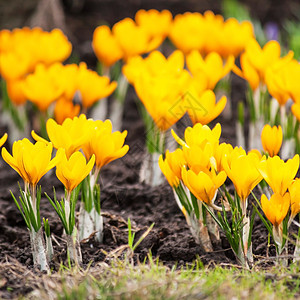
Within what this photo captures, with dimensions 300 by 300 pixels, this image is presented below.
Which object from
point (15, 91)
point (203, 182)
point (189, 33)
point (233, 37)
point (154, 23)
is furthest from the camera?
point (154, 23)

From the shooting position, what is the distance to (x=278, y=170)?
2.01 meters

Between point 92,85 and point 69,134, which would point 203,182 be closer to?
point 69,134

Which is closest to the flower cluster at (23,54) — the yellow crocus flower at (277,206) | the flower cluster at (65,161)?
the flower cluster at (65,161)

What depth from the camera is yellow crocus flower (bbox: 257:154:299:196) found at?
2.00 m

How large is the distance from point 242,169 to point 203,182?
132 millimetres

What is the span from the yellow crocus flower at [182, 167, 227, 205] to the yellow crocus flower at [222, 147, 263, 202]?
0.12 ft

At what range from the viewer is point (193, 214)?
2252 millimetres

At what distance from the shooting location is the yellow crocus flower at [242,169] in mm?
1990

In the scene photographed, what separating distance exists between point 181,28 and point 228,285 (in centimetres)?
235

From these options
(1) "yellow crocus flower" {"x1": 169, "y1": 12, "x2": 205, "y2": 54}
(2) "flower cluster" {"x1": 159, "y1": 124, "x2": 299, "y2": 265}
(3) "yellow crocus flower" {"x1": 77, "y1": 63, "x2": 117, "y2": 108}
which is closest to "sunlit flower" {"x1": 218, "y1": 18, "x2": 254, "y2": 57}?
(1) "yellow crocus flower" {"x1": 169, "y1": 12, "x2": 205, "y2": 54}

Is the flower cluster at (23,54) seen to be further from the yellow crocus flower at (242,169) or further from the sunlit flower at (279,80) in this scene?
the yellow crocus flower at (242,169)

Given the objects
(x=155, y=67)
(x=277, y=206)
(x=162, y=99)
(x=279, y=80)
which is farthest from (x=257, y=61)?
(x=277, y=206)

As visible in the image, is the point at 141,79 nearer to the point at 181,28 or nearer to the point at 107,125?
the point at 107,125

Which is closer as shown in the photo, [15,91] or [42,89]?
[42,89]
